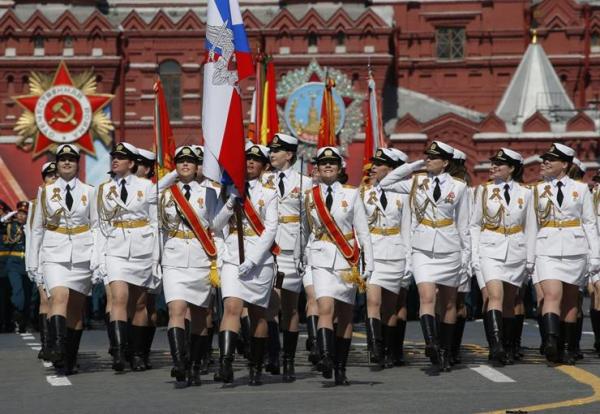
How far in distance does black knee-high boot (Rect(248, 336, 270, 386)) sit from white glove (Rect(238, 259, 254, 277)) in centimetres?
60

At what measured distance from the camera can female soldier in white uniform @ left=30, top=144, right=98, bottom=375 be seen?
15.0 meters

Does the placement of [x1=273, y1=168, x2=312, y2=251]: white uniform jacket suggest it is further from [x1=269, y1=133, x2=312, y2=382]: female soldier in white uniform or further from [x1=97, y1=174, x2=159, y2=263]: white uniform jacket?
[x1=97, y1=174, x2=159, y2=263]: white uniform jacket

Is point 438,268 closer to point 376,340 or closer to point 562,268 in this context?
point 376,340

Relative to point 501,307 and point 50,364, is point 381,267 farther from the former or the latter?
point 50,364

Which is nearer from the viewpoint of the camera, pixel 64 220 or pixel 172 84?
pixel 64 220

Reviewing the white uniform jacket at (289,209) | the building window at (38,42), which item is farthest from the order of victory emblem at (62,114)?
the white uniform jacket at (289,209)

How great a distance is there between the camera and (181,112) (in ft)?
168

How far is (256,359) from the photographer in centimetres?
1363

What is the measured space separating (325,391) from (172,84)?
1517 inches

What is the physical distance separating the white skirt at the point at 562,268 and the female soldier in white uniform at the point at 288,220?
6.95 feet

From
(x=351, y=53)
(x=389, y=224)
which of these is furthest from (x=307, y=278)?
(x=351, y=53)

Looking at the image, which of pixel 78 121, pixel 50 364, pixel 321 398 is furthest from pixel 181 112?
pixel 321 398

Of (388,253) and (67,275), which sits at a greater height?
(388,253)

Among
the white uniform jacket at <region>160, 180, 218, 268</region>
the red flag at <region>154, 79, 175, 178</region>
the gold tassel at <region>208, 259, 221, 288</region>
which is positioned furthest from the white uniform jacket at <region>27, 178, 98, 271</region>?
the red flag at <region>154, 79, 175, 178</region>
